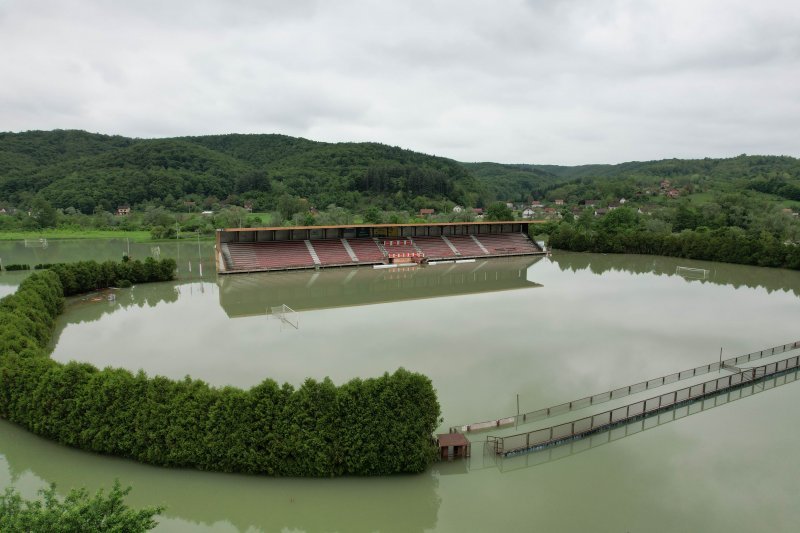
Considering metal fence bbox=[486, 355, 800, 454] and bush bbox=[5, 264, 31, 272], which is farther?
bush bbox=[5, 264, 31, 272]

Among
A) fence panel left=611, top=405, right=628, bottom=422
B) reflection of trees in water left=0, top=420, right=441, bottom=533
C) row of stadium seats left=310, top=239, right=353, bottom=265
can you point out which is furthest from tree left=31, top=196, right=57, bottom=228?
fence panel left=611, top=405, right=628, bottom=422

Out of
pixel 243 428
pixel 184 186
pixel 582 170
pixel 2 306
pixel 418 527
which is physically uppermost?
pixel 582 170

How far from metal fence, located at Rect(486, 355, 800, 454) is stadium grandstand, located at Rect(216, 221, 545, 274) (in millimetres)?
20413

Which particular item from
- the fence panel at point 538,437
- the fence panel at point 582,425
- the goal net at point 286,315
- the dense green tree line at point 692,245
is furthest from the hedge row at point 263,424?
the dense green tree line at point 692,245

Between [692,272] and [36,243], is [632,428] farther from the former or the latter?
[36,243]

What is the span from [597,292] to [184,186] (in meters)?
66.7

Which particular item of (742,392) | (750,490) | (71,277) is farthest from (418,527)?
(71,277)

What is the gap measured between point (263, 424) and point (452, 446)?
303 cm

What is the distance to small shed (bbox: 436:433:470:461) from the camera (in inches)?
312

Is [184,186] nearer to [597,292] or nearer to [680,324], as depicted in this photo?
[597,292]

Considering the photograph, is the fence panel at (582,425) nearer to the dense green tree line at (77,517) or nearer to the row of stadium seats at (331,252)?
the dense green tree line at (77,517)

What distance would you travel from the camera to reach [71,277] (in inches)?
Answer: 770

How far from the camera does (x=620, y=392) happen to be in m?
10.6

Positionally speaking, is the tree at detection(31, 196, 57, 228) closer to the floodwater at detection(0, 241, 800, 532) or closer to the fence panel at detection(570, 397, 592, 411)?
the floodwater at detection(0, 241, 800, 532)
